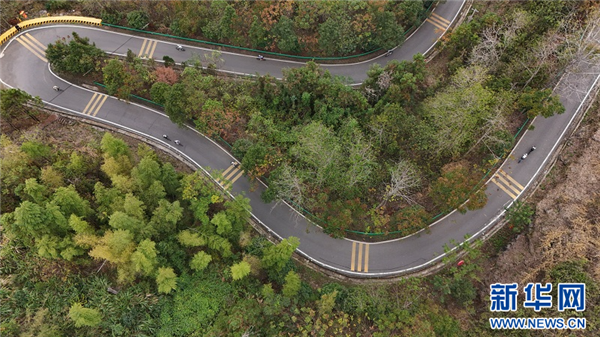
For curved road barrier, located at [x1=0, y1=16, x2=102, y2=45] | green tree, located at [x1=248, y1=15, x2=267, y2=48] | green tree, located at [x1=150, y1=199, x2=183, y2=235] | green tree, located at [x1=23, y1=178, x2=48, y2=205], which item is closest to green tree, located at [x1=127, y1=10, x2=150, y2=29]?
curved road barrier, located at [x1=0, y1=16, x2=102, y2=45]

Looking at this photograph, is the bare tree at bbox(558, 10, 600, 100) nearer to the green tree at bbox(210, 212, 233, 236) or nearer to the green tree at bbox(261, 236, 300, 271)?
the green tree at bbox(261, 236, 300, 271)

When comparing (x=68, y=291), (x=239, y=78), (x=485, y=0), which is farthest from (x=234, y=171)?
(x=485, y=0)

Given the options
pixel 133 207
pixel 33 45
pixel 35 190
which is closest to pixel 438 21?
pixel 133 207

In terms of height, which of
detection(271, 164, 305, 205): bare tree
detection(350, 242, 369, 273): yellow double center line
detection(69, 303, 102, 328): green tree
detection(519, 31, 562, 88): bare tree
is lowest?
detection(69, 303, 102, 328): green tree

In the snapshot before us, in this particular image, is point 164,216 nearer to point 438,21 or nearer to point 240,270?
point 240,270

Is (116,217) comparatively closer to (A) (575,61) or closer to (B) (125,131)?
(B) (125,131)

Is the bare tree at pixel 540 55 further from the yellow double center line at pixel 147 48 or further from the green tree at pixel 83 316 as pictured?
the green tree at pixel 83 316
